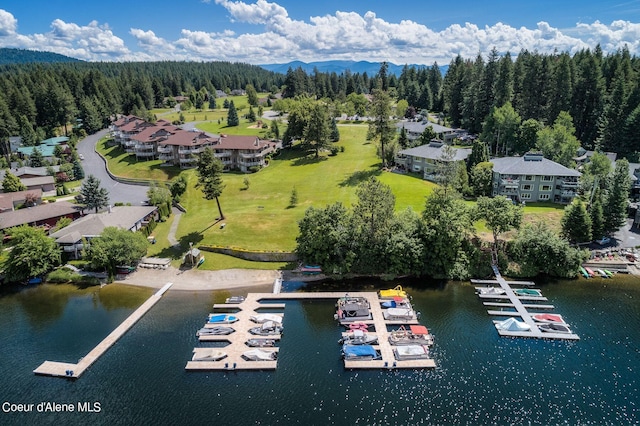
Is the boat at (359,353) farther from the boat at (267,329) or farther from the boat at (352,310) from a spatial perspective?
the boat at (267,329)

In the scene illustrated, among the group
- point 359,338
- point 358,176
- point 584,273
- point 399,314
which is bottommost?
point 359,338

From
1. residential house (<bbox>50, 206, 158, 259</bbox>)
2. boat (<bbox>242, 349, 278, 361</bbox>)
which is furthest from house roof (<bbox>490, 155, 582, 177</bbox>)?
residential house (<bbox>50, 206, 158, 259</bbox>)

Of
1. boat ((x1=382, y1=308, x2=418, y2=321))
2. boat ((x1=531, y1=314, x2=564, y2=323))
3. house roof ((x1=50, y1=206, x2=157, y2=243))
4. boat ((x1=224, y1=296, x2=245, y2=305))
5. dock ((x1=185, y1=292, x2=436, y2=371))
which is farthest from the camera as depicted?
house roof ((x1=50, y1=206, x2=157, y2=243))

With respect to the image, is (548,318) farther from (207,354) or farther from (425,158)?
(425,158)

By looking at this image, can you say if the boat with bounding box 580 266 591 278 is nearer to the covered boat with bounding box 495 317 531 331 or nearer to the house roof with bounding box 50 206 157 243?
the covered boat with bounding box 495 317 531 331

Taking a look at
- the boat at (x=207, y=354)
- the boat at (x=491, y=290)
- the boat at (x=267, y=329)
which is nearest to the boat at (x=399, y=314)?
the boat at (x=491, y=290)

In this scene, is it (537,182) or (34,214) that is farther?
(537,182)

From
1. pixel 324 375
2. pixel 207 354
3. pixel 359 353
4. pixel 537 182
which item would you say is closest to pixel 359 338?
pixel 359 353

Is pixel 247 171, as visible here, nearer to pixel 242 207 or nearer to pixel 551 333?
pixel 242 207
